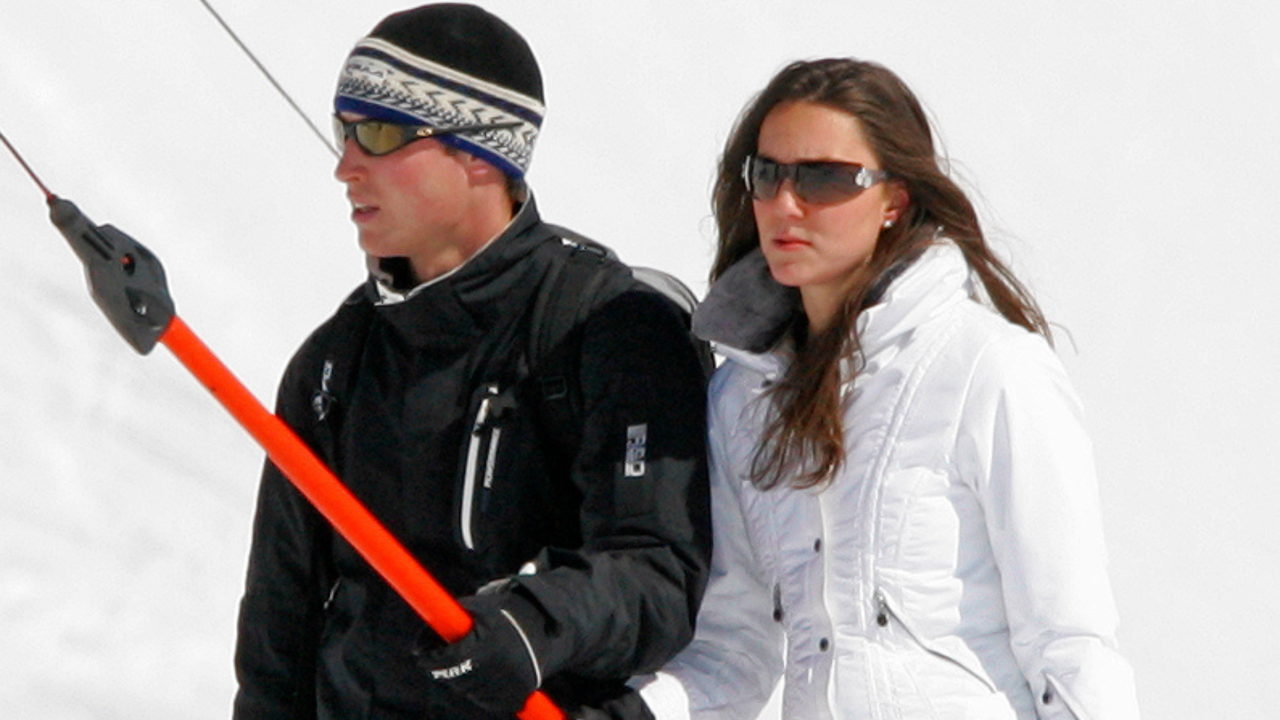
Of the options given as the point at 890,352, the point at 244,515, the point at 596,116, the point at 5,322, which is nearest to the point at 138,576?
the point at 244,515

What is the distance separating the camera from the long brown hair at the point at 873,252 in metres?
3.01

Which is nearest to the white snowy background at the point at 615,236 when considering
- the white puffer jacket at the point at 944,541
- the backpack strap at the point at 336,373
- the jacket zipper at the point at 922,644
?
the backpack strap at the point at 336,373

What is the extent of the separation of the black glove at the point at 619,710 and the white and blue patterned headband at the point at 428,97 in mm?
782

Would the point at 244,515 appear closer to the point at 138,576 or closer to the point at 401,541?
the point at 138,576

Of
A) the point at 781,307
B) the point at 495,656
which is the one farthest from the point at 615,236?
the point at 495,656

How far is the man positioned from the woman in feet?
0.39

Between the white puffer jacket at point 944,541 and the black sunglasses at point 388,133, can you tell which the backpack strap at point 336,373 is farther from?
the white puffer jacket at point 944,541

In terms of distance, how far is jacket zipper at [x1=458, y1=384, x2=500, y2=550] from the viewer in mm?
2969

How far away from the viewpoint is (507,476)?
2979 mm

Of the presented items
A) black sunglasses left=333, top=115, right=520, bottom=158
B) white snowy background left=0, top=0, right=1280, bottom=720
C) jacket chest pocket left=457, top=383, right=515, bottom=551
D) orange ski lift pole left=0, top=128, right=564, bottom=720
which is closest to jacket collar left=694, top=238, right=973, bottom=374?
jacket chest pocket left=457, top=383, right=515, bottom=551

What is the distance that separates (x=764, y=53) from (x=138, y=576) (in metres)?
2.79

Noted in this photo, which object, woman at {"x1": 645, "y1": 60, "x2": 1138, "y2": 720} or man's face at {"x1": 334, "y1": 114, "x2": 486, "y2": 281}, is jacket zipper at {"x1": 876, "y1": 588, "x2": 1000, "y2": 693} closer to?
woman at {"x1": 645, "y1": 60, "x2": 1138, "y2": 720}

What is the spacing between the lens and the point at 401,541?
3.07 metres

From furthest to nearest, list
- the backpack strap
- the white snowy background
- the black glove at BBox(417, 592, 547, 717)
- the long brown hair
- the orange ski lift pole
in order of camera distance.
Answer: the white snowy background < the backpack strap < the long brown hair < the black glove at BBox(417, 592, 547, 717) < the orange ski lift pole
